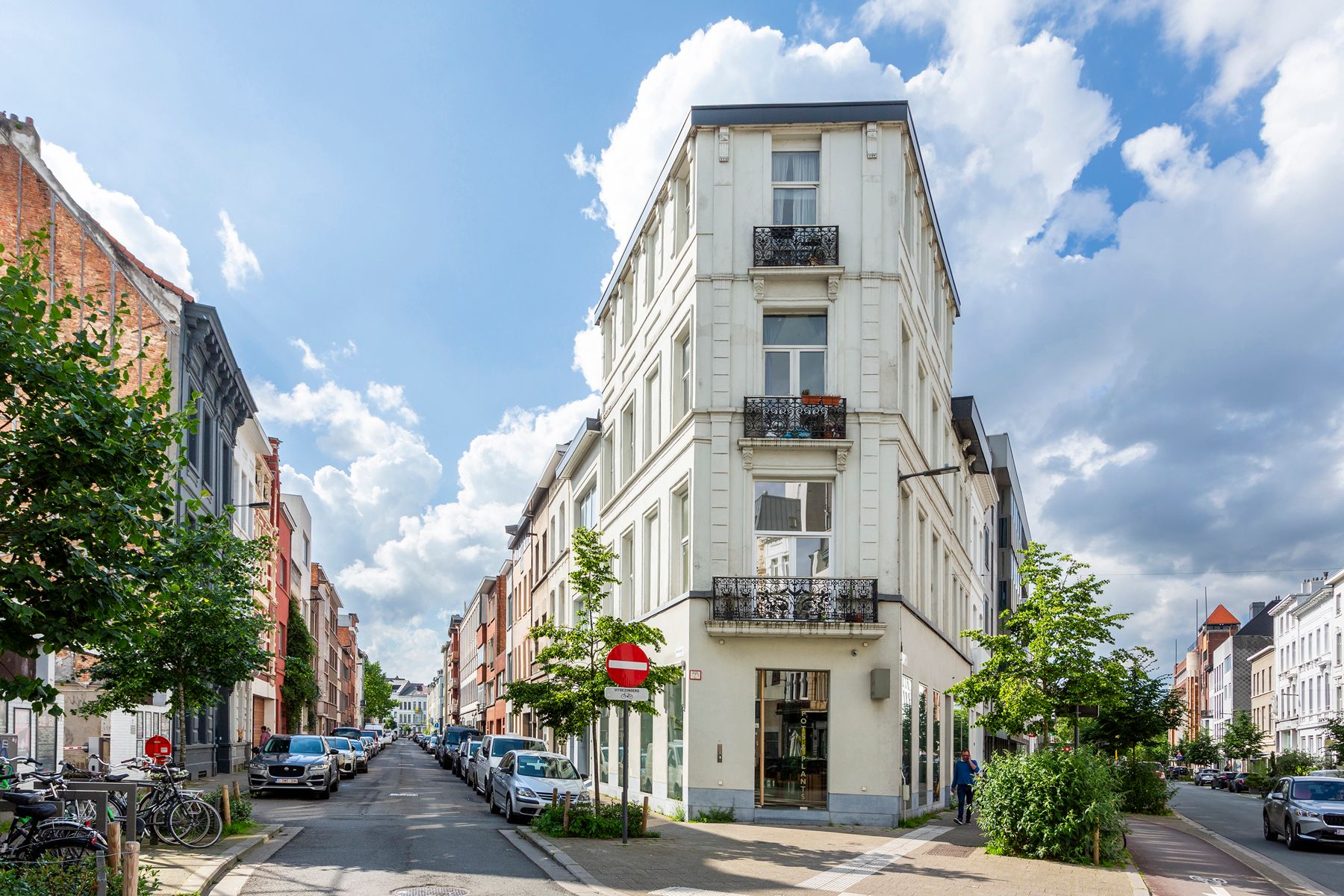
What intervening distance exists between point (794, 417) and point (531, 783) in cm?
848

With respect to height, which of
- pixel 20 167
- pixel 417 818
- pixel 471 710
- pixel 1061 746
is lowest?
pixel 471 710

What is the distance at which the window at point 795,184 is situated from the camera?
25.5 meters

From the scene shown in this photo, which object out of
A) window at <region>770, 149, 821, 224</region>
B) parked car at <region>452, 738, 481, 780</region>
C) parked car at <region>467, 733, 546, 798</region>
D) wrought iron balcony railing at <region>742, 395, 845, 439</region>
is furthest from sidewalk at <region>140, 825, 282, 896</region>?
parked car at <region>452, 738, 481, 780</region>

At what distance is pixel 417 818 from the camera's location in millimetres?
23703

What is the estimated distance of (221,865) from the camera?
14.5 metres

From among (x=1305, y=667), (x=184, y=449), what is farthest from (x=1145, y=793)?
(x=1305, y=667)

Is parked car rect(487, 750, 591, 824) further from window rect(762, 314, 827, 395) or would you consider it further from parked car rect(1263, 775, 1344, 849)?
parked car rect(1263, 775, 1344, 849)

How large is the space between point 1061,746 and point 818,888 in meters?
7.56

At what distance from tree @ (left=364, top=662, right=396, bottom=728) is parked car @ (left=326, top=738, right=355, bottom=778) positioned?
5238 inches

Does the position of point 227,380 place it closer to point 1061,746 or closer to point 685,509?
point 685,509

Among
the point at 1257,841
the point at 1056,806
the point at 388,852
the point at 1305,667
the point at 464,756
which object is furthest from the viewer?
the point at 1305,667

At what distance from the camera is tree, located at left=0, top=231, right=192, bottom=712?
9.20m

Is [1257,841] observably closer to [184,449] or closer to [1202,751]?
[184,449]

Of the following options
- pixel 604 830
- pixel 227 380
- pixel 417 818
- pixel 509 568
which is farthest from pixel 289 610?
pixel 604 830
